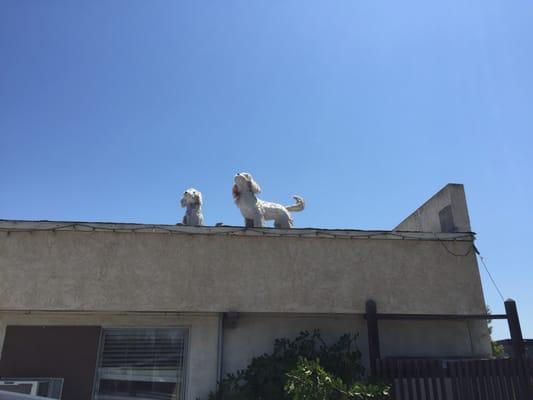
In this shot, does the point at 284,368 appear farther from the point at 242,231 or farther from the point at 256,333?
the point at 242,231

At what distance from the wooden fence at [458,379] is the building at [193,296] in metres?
0.93

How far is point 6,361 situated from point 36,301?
1.12 m

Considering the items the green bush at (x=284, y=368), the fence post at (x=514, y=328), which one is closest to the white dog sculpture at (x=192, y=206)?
the green bush at (x=284, y=368)

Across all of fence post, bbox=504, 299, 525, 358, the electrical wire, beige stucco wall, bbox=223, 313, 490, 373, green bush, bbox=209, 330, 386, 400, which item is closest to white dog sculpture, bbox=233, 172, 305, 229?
the electrical wire

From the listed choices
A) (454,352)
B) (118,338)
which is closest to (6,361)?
(118,338)

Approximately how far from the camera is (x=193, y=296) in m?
6.81

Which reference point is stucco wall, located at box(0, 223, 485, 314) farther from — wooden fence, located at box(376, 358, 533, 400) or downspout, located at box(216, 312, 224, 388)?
wooden fence, located at box(376, 358, 533, 400)

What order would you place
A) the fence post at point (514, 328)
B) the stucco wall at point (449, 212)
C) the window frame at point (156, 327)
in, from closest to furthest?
the window frame at point (156, 327) → the fence post at point (514, 328) → the stucco wall at point (449, 212)

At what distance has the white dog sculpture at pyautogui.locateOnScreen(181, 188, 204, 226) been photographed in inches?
354

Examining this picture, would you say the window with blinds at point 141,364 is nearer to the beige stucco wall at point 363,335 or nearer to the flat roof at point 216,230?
the beige stucco wall at point 363,335

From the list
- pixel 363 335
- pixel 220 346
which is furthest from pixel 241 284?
pixel 363 335

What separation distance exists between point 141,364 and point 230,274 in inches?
74.5

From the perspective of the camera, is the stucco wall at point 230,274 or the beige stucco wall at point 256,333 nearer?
the stucco wall at point 230,274

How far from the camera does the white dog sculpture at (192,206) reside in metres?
9.00
